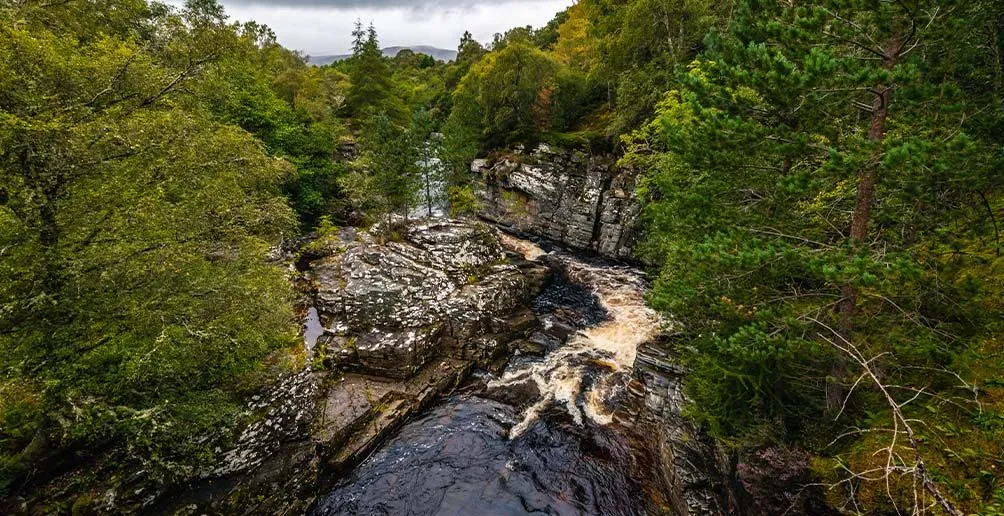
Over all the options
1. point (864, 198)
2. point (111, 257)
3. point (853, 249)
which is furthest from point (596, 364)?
point (111, 257)

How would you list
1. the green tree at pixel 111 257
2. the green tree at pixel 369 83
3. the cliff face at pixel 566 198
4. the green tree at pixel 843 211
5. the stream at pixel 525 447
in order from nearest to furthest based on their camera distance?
the green tree at pixel 843 211
the green tree at pixel 111 257
the stream at pixel 525 447
the cliff face at pixel 566 198
the green tree at pixel 369 83

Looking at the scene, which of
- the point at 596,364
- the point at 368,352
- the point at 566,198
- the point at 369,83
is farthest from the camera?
the point at 369,83

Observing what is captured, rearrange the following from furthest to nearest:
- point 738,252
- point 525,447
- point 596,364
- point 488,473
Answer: point 596,364 < point 525,447 < point 488,473 < point 738,252

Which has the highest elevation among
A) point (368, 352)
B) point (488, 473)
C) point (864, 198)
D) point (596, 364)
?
point (864, 198)

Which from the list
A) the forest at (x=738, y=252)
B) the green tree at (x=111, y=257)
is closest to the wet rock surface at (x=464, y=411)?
the forest at (x=738, y=252)

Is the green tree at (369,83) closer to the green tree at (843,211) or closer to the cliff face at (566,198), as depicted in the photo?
the cliff face at (566,198)

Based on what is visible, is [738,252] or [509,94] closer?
[738,252]

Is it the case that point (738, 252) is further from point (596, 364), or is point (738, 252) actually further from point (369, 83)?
point (369, 83)
